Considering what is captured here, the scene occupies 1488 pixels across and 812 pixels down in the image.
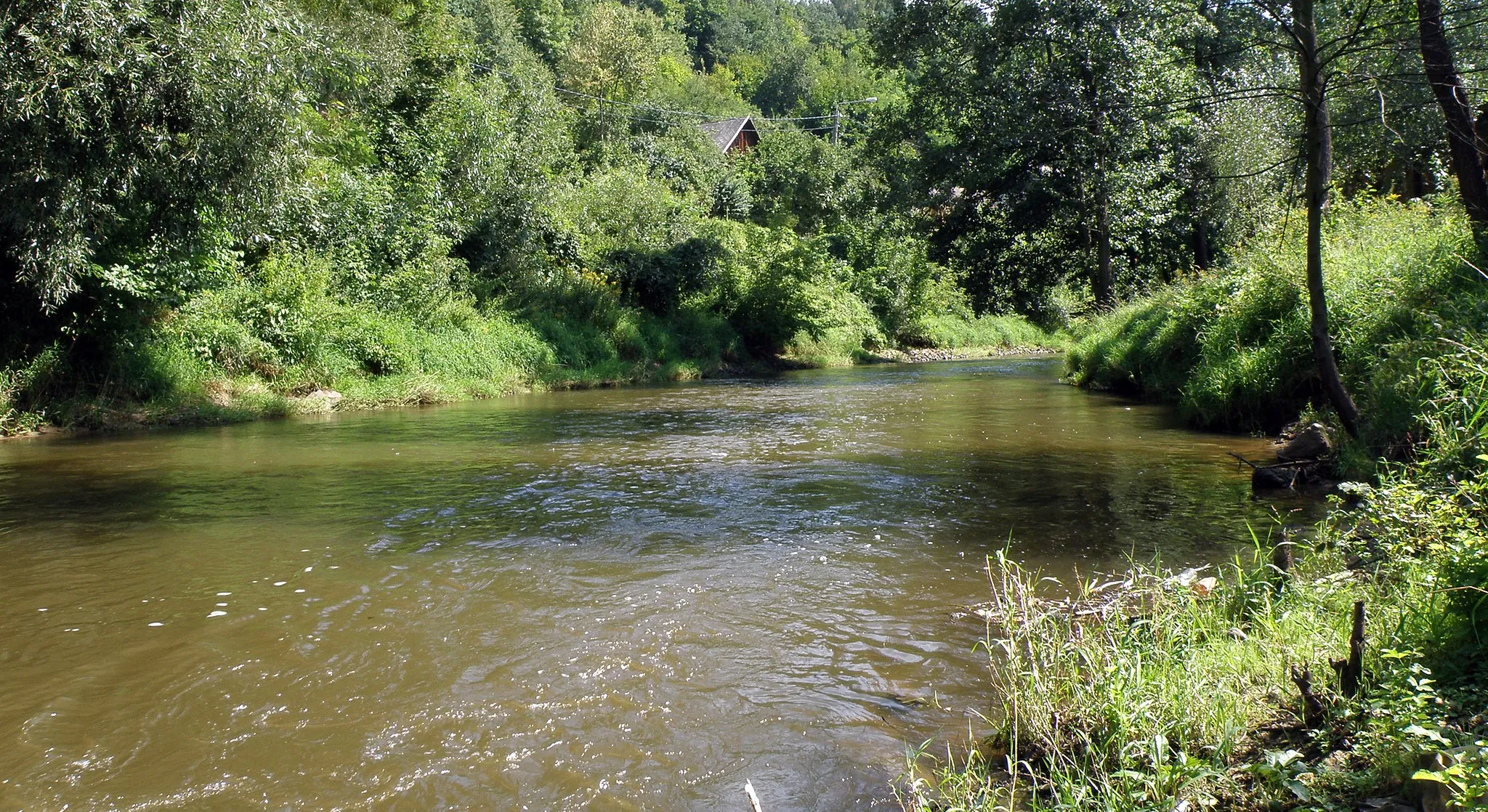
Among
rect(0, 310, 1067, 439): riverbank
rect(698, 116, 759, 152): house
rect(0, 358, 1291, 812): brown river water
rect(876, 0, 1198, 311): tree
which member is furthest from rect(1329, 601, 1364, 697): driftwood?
rect(698, 116, 759, 152): house

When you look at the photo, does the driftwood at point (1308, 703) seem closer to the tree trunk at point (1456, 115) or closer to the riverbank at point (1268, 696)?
the riverbank at point (1268, 696)

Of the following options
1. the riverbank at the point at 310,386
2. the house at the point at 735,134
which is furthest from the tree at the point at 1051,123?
the house at the point at 735,134

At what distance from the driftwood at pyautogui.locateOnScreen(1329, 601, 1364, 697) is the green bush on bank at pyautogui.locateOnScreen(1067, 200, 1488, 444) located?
4.46 m

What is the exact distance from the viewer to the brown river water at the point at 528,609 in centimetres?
392

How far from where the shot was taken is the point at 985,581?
626 cm

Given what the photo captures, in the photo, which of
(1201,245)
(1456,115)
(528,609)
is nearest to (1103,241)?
(1201,245)

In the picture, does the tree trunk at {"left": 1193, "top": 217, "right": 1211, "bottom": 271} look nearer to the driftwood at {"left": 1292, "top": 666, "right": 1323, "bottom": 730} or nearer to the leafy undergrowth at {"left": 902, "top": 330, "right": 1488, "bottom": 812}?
the leafy undergrowth at {"left": 902, "top": 330, "right": 1488, "bottom": 812}

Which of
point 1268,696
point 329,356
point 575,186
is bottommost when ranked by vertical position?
point 1268,696

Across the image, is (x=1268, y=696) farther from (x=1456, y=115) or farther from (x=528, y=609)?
(x=1456, y=115)

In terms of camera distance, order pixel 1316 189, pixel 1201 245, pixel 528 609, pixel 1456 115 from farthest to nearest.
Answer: pixel 1201 245 < pixel 1456 115 < pixel 1316 189 < pixel 528 609

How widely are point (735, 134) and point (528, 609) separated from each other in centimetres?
6127

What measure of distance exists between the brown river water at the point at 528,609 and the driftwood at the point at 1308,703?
131cm

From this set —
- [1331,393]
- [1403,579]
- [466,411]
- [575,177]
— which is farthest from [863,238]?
[1403,579]

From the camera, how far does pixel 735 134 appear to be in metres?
63.9
